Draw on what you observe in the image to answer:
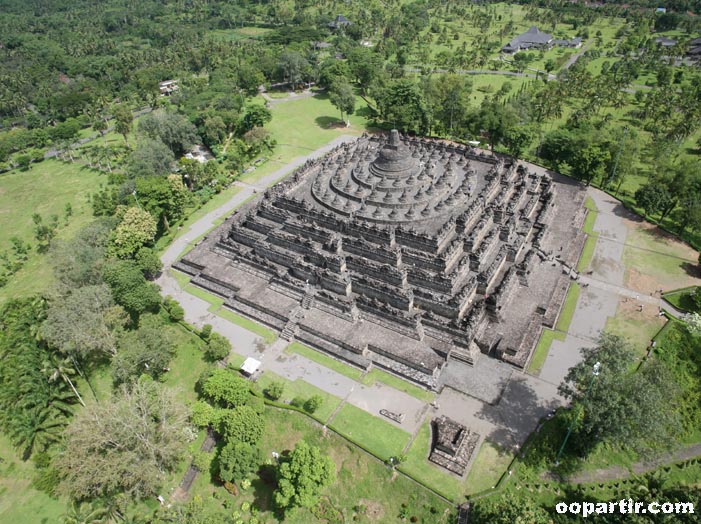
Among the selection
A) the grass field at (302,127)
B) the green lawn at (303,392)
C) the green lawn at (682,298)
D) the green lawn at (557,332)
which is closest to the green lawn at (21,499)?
the green lawn at (303,392)

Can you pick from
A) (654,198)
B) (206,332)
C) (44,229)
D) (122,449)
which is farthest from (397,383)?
(44,229)

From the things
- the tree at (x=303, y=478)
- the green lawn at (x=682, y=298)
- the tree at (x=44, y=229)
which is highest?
the tree at (x=303, y=478)

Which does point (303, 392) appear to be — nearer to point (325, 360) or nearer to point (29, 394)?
point (325, 360)

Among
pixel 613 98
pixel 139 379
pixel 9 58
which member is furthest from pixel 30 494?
pixel 9 58

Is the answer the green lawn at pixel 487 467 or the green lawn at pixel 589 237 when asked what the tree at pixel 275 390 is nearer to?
the green lawn at pixel 487 467

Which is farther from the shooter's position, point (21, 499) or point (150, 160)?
point (150, 160)

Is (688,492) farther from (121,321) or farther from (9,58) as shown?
(9,58)
